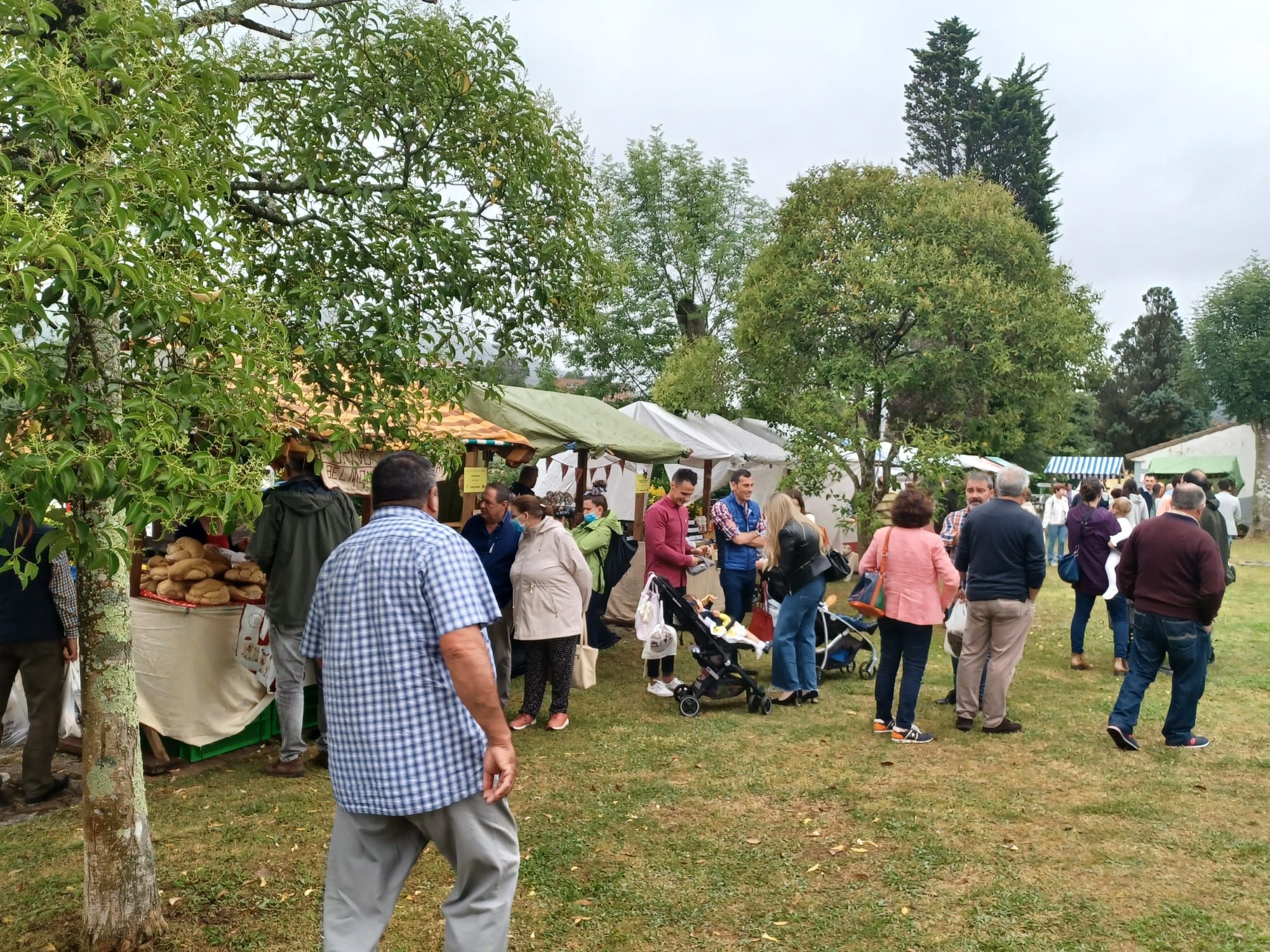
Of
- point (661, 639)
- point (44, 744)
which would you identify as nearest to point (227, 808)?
point (44, 744)

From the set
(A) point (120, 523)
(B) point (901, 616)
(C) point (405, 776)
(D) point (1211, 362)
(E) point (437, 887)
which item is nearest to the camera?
(C) point (405, 776)

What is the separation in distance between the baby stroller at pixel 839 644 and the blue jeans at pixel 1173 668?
2.61 meters

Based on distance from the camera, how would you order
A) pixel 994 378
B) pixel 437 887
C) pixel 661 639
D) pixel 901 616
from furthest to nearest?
1. pixel 994 378
2. pixel 661 639
3. pixel 901 616
4. pixel 437 887

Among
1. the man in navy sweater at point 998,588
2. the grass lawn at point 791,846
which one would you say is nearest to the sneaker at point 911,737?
the grass lawn at point 791,846

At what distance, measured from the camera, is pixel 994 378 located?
1433 centimetres

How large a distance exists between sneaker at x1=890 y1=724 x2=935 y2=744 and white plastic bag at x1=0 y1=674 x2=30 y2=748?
5815 mm

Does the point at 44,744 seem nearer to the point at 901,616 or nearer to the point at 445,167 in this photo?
the point at 445,167

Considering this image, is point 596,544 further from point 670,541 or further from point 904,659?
point 904,659

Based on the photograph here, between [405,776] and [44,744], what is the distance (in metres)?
3.80

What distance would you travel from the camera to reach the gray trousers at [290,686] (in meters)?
5.96

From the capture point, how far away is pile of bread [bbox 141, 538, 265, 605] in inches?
242

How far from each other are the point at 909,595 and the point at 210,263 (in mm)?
4761

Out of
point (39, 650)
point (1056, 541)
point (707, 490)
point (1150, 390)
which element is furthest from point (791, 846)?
point (1150, 390)

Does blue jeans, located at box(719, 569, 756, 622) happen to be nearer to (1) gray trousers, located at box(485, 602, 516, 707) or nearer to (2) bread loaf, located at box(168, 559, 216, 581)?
(1) gray trousers, located at box(485, 602, 516, 707)
